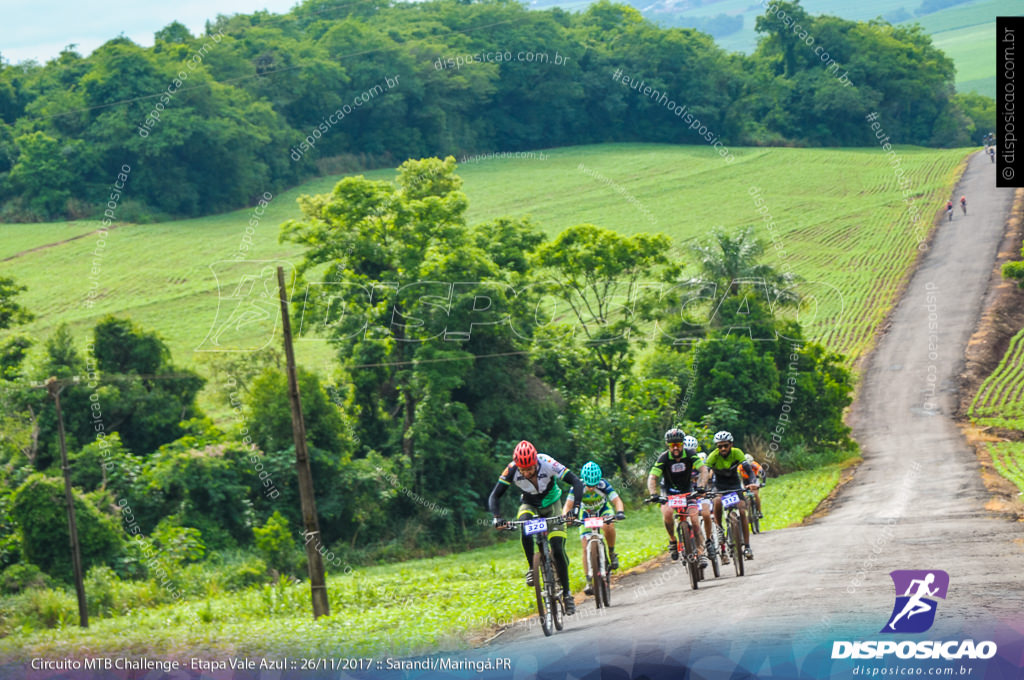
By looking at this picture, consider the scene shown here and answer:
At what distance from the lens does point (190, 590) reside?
28.2 meters

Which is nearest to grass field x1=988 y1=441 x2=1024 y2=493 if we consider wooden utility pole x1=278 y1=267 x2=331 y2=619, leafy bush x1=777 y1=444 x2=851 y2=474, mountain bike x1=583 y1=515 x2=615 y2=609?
leafy bush x1=777 y1=444 x2=851 y2=474

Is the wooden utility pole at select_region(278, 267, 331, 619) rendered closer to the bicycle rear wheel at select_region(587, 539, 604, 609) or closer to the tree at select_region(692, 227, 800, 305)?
the bicycle rear wheel at select_region(587, 539, 604, 609)

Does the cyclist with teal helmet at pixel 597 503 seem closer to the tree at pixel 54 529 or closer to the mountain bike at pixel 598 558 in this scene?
the mountain bike at pixel 598 558

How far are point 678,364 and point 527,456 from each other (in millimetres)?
31199

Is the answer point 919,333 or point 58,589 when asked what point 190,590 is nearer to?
point 58,589

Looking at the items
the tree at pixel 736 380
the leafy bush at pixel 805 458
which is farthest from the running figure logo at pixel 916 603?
the leafy bush at pixel 805 458

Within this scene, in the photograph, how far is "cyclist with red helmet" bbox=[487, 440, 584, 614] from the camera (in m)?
14.4

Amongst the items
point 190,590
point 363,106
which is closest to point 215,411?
point 190,590

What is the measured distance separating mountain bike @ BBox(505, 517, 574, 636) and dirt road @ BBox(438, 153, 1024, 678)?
11.1 inches

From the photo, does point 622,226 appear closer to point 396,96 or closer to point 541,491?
point 396,96

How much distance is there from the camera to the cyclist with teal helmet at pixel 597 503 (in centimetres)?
1499

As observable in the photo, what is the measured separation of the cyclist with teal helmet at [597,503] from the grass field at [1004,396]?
33030 mm

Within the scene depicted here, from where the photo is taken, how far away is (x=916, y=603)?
1267 cm

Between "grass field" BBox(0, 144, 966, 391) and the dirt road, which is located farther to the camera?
"grass field" BBox(0, 144, 966, 391)
